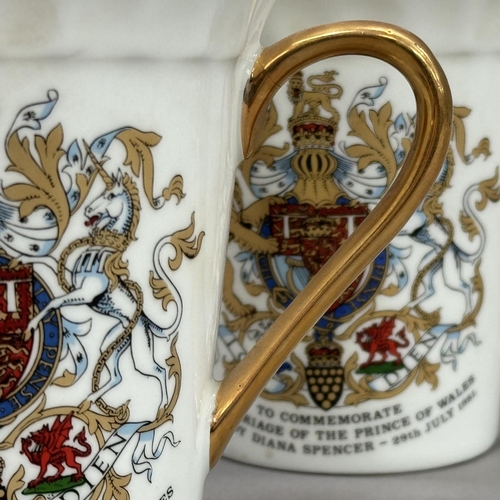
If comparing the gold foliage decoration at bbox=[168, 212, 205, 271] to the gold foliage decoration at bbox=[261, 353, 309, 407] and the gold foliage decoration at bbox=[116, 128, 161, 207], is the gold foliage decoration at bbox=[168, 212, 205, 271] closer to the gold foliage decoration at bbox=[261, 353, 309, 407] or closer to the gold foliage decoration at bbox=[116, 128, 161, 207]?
the gold foliage decoration at bbox=[116, 128, 161, 207]

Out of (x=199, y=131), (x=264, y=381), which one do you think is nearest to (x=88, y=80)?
(x=199, y=131)

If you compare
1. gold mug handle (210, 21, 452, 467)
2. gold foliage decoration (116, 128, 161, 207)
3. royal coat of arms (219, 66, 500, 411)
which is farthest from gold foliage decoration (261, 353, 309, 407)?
gold foliage decoration (116, 128, 161, 207)

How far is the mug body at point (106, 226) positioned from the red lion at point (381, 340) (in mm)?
159

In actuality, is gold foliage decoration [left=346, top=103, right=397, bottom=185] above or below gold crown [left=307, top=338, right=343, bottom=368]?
above

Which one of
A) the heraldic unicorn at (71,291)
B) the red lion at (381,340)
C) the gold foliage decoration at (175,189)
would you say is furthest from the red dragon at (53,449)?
the red lion at (381,340)

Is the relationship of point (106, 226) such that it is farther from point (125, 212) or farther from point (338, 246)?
point (338, 246)

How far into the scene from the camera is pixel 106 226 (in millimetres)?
399

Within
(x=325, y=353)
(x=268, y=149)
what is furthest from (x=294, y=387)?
(x=268, y=149)

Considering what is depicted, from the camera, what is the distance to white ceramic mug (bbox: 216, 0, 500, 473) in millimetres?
535

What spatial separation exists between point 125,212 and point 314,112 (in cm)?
18

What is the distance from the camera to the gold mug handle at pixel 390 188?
43 cm

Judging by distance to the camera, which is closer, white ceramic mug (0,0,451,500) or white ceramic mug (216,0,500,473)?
white ceramic mug (0,0,451,500)

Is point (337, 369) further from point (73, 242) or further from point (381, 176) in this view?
point (73, 242)

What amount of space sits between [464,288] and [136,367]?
0.25 meters
